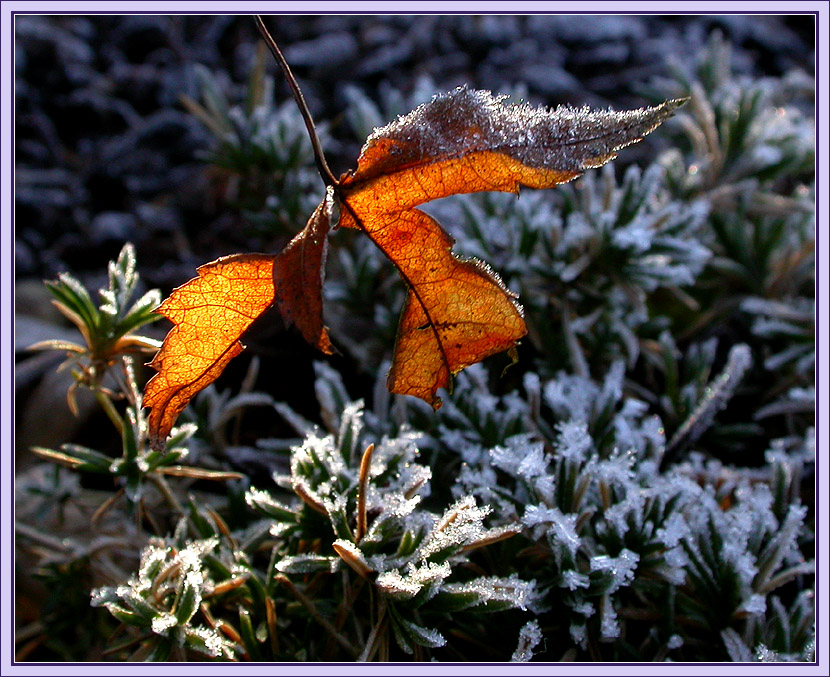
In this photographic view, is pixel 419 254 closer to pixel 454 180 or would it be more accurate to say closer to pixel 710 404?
pixel 454 180

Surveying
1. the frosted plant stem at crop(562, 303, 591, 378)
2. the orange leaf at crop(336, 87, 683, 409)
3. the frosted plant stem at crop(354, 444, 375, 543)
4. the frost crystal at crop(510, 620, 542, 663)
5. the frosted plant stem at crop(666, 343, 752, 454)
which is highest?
the orange leaf at crop(336, 87, 683, 409)

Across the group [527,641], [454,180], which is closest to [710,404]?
[527,641]

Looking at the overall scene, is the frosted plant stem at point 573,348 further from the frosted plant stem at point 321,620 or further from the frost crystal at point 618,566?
the frosted plant stem at point 321,620

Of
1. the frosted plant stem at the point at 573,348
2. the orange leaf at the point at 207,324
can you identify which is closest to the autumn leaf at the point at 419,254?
the orange leaf at the point at 207,324

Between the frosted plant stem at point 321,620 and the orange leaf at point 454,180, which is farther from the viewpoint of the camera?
the frosted plant stem at point 321,620

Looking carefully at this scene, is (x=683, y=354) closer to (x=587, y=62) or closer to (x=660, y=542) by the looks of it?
(x=660, y=542)

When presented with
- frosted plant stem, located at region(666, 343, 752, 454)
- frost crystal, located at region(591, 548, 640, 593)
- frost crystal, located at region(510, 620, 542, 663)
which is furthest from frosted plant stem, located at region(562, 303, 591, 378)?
frost crystal, located at region(510, 620, 542, 663)

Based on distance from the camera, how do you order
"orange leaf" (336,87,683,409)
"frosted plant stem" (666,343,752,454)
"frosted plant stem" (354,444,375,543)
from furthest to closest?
"frosted plant stem" (666,343,752,454)
"frosted plant stem" (354,444,375,543)
"orange leaf" (336,87,683,409)

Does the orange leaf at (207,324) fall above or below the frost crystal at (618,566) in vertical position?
above

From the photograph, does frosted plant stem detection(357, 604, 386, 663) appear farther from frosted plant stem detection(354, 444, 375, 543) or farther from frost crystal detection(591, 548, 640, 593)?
frost crystal detection(591, 548, 640, 593)
